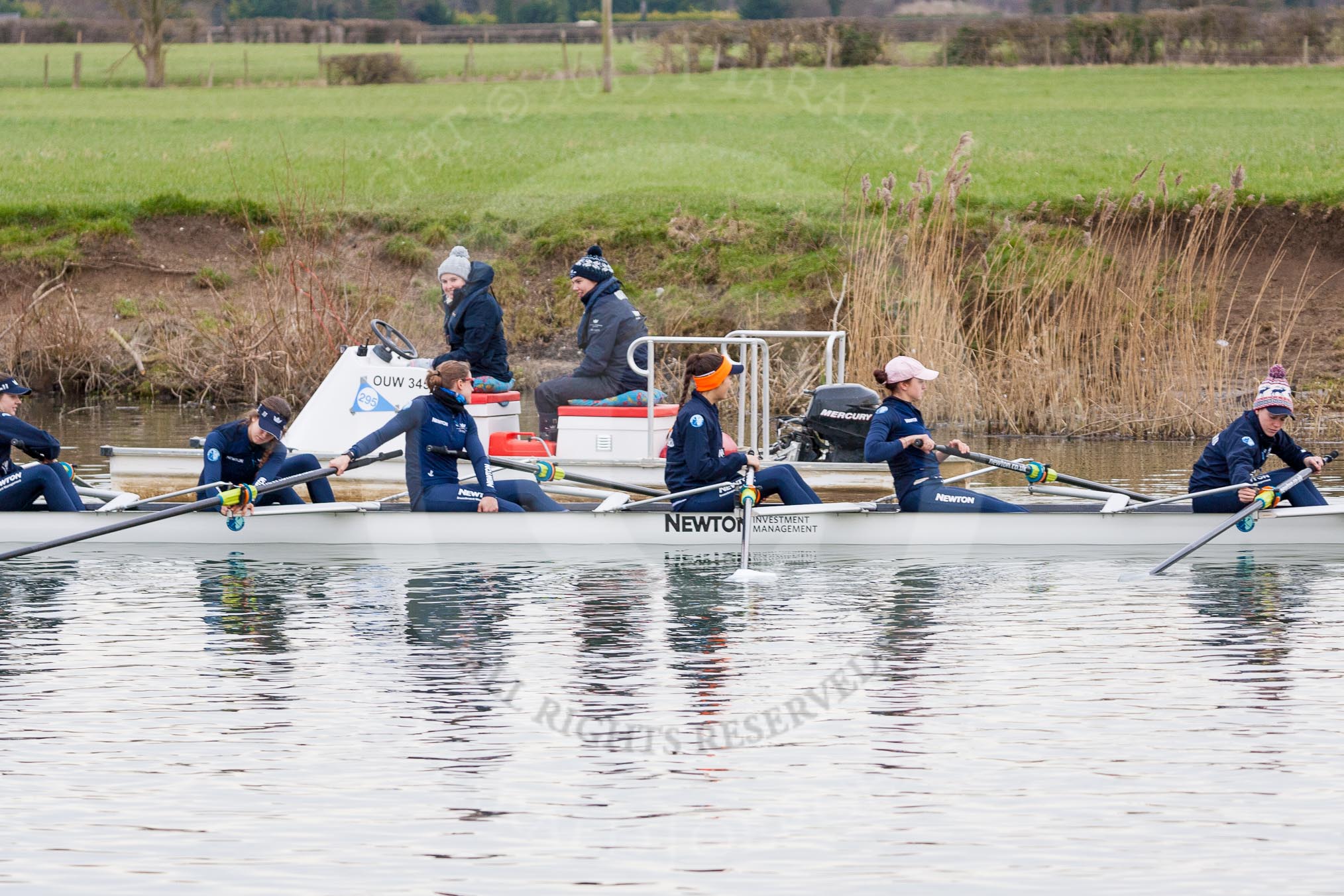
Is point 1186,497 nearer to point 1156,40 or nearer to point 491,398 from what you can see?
point 491,398

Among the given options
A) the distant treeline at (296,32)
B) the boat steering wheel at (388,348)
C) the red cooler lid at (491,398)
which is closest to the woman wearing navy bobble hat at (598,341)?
the red cooler lid at (491,398)

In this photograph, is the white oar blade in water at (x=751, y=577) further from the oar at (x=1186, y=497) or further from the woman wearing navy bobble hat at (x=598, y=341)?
the woman wearing navy bobble hat at (x=598, y=341)

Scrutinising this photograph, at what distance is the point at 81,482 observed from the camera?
15.1 metres

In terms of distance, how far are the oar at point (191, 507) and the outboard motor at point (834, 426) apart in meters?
3.96

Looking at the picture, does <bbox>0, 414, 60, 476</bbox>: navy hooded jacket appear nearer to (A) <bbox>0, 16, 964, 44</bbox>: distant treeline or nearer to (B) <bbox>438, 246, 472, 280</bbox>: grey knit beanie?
(B) <bbox>438, 246, 472, 280</bbox>: grey knit beanie

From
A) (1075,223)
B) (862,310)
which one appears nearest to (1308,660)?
(862,310)

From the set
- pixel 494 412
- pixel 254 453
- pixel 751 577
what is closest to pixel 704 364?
pixel 751 577

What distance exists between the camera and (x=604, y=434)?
51.2 feet

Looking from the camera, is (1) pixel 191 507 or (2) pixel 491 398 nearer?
(1) pixel 191 507

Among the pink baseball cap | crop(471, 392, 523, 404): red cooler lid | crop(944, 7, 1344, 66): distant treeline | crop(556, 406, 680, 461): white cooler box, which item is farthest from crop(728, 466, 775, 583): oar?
crop(944, 7, 1344, 66): distant treeline

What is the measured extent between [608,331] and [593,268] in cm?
54

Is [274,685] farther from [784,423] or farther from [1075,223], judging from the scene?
[1075,223]

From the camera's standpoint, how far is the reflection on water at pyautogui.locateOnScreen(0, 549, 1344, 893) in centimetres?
714

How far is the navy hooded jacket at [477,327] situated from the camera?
50.8 ft
